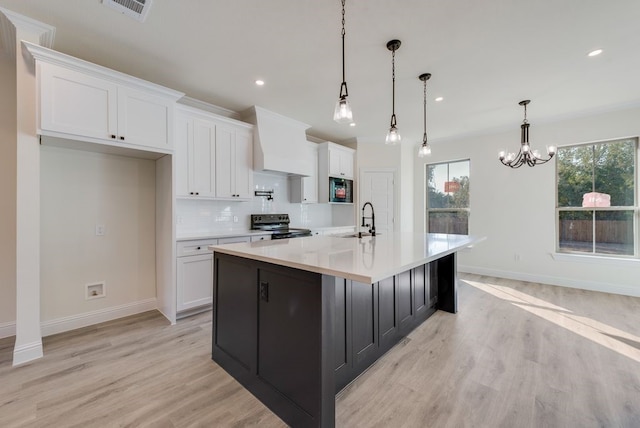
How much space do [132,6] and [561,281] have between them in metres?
6.38

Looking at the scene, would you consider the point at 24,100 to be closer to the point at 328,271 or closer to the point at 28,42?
the point at 28,42

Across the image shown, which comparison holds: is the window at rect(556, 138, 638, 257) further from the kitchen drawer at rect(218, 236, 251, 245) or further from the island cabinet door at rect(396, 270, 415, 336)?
the kitchen drawer at rect(218, 236, 251, 245)

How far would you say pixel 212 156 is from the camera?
3459 millimetres

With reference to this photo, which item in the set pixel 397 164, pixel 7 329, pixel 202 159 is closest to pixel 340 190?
pixel 397 164

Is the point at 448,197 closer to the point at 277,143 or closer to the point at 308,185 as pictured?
the point at 308,185

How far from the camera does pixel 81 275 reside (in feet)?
9.41

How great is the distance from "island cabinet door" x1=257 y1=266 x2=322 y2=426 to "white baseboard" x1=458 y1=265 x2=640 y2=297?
482cm

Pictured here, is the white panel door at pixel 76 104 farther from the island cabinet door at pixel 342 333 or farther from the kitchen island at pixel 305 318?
the island cabinet door at pixel 342 333

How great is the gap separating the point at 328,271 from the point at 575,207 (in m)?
5.09

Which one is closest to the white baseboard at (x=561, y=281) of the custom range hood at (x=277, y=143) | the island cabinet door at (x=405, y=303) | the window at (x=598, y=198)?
the window at (x=598, y=198)

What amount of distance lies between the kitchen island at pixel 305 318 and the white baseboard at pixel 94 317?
66.0 inches

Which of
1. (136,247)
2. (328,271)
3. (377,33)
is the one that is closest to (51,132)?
(136,247)

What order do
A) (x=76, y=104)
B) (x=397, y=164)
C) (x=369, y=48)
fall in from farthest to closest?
1. (x=397, y=164)
2. (x=369, y=48)
3. (x=76, y=104)

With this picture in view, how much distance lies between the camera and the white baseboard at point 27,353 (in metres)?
2.14
